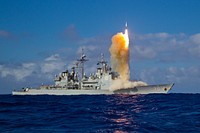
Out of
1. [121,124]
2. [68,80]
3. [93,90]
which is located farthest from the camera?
[68,80]

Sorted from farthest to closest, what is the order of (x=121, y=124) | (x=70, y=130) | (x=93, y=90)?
(x=93, y=90) < (x=121, y=124) < (x=70, y=130)

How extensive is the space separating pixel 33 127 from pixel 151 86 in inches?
5318

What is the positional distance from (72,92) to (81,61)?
2560cm

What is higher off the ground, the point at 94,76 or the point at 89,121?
the point at 94,76

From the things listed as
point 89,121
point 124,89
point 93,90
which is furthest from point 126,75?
point 89,121

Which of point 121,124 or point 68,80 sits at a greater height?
point 68,80

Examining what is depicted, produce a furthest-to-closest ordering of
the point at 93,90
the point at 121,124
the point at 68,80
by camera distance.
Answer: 1. the point at 68,80
2. the point at 93,90
3. the point at 121,124

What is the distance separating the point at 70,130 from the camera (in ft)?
87.8

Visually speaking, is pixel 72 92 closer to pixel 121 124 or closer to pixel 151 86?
pixel 151 86

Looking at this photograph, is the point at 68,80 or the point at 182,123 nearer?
the point at 182,123

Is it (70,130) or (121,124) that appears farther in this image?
(121,124)

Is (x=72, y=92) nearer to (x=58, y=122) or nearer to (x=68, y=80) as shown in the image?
(x=68, y=80)

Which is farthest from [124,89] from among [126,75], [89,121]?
[89,121]

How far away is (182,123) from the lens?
102 ft
